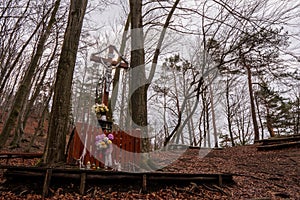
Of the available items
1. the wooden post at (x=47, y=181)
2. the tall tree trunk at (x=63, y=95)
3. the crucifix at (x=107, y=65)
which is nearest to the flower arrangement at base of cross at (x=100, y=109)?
the crucifix at (x=107, y=65)

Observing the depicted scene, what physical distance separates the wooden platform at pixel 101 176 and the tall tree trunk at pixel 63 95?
53 centimetres

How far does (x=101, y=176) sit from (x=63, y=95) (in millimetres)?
1650

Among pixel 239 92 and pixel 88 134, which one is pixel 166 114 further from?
pixel 88 134

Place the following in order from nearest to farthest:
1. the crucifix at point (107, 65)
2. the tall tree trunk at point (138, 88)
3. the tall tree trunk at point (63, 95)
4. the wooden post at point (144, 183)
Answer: the wooden post at point (144, 183) < the tall tree trunk at point (63, 95) < the tall tree trunk at point (138, 88) < the crucifix at point (107, 65)

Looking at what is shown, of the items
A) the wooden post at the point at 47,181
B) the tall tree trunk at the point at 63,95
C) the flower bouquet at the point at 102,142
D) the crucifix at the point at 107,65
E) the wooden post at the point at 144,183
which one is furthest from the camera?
the crucifix at the point at 107,65

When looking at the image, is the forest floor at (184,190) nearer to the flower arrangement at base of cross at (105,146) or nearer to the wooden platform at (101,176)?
the wooden platform at (101,176)

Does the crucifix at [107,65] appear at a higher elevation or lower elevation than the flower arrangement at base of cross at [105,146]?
higher

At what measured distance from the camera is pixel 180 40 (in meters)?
8.73

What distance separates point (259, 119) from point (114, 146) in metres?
14.5

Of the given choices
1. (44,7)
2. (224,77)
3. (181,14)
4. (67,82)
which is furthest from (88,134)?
(224,77)

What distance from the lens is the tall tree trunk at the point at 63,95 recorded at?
356 cm

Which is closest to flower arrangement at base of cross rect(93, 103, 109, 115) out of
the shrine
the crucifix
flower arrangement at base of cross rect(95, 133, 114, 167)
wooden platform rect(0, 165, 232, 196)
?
the shrine

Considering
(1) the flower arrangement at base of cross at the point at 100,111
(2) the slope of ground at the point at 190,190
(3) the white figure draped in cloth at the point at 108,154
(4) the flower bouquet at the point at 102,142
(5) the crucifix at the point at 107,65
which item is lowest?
(2) the slope of ground at the point at 190,190

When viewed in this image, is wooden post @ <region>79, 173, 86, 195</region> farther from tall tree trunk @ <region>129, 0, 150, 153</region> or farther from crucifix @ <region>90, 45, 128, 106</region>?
crucifix @ <region>90, 45, 128, 106</region>
